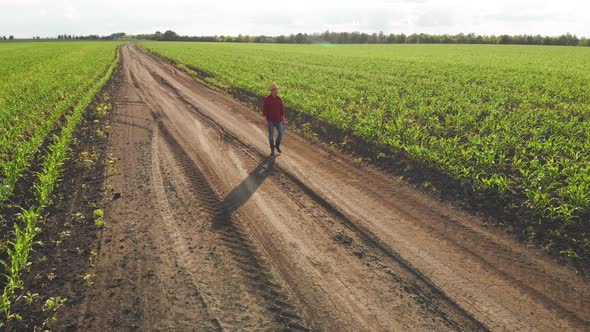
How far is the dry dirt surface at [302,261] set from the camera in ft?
14.6

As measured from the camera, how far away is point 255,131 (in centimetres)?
1295

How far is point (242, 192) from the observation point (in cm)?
788

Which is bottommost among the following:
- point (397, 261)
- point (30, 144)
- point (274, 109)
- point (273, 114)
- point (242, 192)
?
point (397, 261)

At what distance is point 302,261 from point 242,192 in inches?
111

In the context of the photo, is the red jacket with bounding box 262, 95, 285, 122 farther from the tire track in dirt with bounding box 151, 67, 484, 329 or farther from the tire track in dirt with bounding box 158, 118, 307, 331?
the tire track in dirt with bounding box 158, 118, 307, 331

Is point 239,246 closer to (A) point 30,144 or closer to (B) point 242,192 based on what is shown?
(B) point 242,192

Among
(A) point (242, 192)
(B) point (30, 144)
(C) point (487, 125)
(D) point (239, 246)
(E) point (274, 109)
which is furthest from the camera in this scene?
(C) point (487, 125)

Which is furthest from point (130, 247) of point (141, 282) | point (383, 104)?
point (383, 104)

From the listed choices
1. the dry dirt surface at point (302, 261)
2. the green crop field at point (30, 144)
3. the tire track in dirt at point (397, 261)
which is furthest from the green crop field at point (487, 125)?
the green crop field at point (30, 144)

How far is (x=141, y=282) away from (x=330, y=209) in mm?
3577

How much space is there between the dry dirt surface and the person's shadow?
4cm

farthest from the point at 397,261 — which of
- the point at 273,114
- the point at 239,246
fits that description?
the point at 273,114

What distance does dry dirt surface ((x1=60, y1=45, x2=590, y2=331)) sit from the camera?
4453 mm

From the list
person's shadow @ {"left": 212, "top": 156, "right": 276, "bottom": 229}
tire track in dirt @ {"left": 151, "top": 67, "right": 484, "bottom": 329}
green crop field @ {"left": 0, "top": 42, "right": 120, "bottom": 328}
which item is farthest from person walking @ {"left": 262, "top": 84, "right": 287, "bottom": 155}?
green crop field @ {"left": 0, "top": 42, "right": 120, "bottom": 328}
